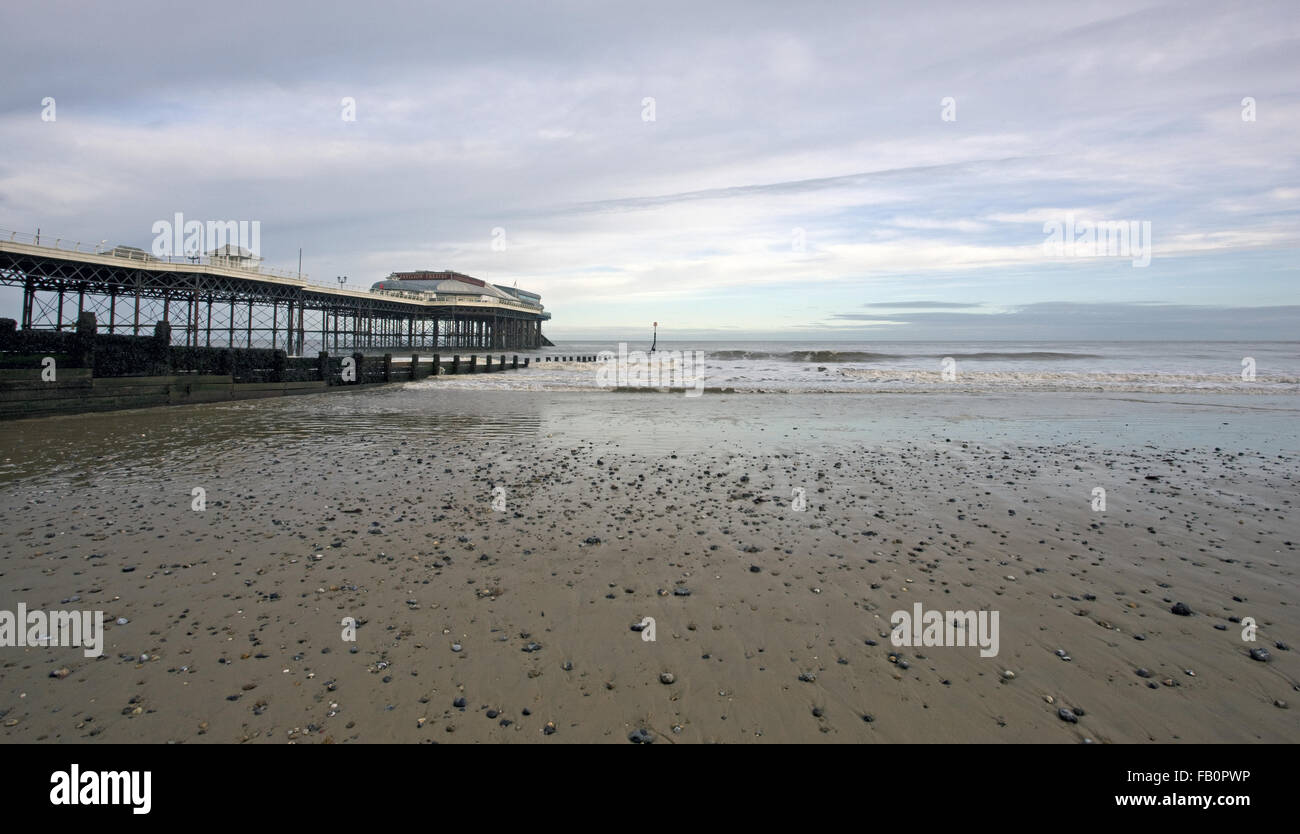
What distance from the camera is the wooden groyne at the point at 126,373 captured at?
667 inches

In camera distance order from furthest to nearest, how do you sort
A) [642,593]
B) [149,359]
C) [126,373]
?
[149,359] → [126,373] → [642,593]

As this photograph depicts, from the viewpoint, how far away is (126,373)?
68.4 feet

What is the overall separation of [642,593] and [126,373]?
23271 millimetres

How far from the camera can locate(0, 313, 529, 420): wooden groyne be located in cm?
1694

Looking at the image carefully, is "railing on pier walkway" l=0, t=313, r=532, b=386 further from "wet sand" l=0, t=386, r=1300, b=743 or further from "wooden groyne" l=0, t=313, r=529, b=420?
"wet sand" l=0, t=386, r=1300, b=743

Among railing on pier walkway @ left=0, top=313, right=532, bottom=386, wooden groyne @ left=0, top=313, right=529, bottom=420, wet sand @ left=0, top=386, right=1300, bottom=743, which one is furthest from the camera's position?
railing on pier walkway @ left=0, top=313, right=532, bottom=386

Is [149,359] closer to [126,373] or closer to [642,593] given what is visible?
[126,373]

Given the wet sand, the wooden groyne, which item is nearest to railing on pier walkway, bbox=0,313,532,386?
the wooden groyne

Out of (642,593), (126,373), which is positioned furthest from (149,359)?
(642,593)

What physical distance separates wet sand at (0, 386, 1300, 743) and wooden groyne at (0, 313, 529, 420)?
6.49 meters

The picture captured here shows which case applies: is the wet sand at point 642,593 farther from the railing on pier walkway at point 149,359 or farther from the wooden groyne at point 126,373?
the railing on pier walkway at point 149,359

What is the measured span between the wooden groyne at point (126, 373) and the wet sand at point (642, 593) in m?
6.49

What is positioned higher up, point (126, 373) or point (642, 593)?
point (126, 373)

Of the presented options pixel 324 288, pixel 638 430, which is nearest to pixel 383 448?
pixel 638 430
